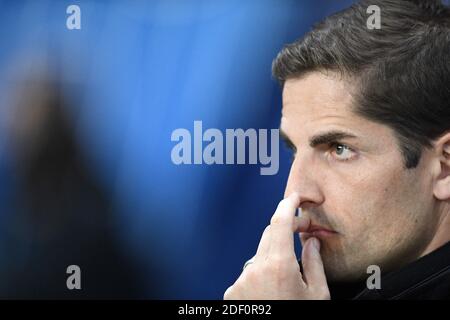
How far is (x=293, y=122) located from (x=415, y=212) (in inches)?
17.6

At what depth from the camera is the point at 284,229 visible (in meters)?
1.99

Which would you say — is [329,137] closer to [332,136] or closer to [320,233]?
[332,136]

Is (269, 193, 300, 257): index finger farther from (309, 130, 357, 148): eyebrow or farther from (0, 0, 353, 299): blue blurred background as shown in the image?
(0, 0, 353, 299): blue blurred background

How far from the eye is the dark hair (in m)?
0.11

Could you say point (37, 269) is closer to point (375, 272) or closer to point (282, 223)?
point (282, 223)

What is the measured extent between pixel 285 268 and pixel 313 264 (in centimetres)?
10

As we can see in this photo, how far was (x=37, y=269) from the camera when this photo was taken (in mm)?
2646

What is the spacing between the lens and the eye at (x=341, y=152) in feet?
6.59

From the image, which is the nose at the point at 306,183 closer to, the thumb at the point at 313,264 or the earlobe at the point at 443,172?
the thumb at the point at 313,264

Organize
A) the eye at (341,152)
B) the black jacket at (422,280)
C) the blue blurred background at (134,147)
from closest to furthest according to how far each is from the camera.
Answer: the black jacket at (422,280) < the eye at (341,152) < the blue blurred background at (134,147)

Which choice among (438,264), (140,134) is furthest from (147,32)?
(438,264)

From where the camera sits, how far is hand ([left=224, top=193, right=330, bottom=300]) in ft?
6.37

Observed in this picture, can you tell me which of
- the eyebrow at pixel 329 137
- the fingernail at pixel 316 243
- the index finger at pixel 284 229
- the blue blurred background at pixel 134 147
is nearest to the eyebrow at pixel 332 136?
the eyebrow at pixel 329 137

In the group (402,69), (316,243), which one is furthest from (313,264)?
(402,69)
